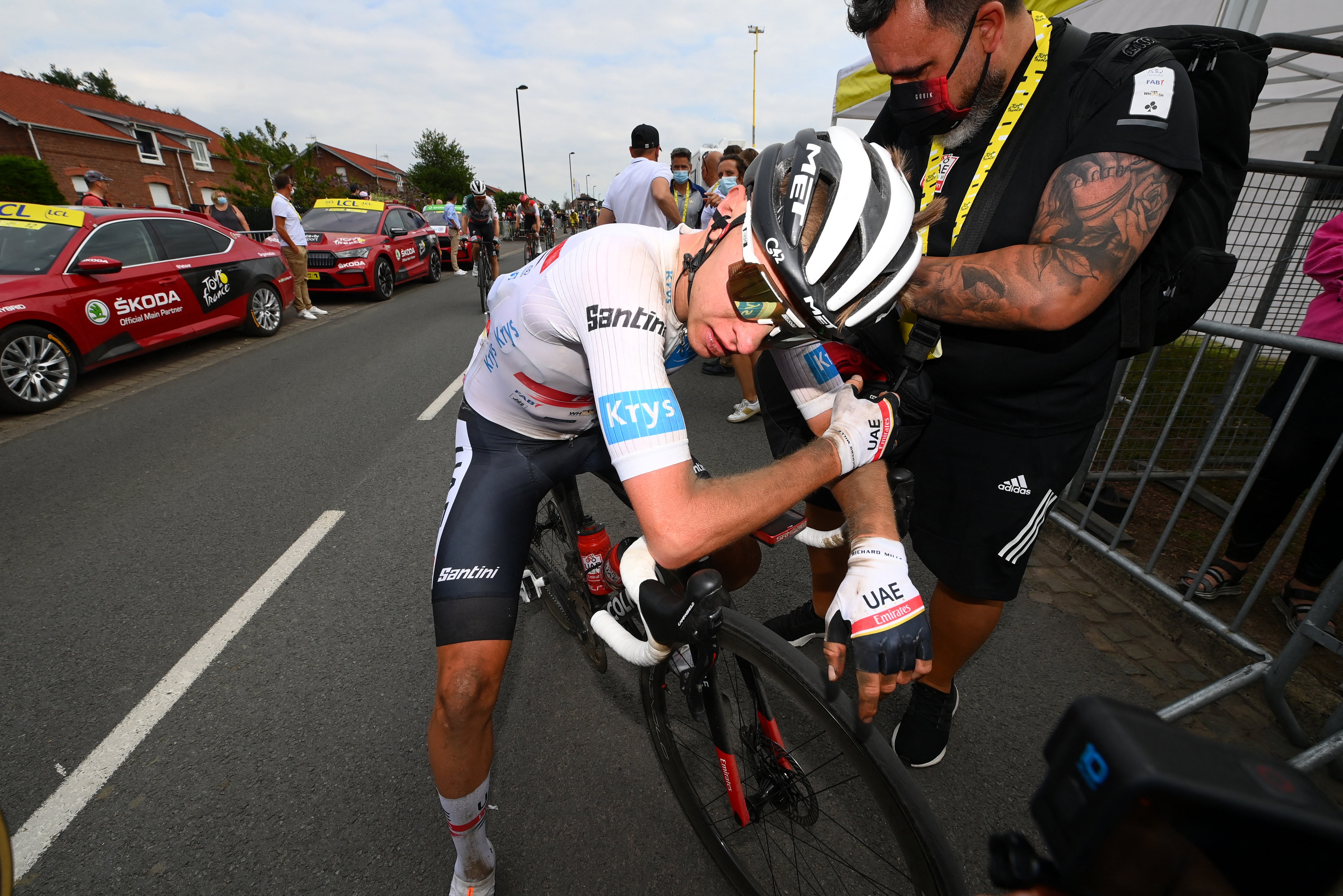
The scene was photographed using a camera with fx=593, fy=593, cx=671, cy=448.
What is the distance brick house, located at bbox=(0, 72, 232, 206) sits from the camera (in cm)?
3098

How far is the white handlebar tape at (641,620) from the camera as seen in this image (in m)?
1.48

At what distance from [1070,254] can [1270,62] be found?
630 cm

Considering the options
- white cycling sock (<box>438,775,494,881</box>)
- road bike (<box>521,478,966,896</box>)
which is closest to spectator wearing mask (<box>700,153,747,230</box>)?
road bike (<box>521,478,966,896</box>)

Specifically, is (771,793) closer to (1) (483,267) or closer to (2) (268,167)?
(1) (483,267)

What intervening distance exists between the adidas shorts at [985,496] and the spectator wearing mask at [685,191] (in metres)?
6.25

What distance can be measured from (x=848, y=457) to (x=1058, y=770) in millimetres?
937

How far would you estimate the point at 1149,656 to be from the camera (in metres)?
2.70

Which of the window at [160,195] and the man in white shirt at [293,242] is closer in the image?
the man in white shirt at [293,242]

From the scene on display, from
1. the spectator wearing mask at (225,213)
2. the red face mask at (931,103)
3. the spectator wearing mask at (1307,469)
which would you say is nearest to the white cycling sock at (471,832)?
the red face mask at (931,103)

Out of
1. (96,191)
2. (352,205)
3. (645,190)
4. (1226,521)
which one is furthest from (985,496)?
(352,205)

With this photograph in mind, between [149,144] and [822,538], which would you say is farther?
[149,144]

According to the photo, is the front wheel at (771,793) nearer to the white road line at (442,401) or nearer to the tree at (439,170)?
the white road line at (442,401)

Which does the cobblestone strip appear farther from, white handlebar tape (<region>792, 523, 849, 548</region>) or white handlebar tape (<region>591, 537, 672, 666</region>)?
white handlebar tape (<region>591, 537, 672, 666</region>)

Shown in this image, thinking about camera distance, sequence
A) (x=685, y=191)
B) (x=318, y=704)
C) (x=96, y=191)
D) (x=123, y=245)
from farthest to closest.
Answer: (x=96, y=191), (x=685, y=191), (x=123, y=245), (x=318, y=704)
